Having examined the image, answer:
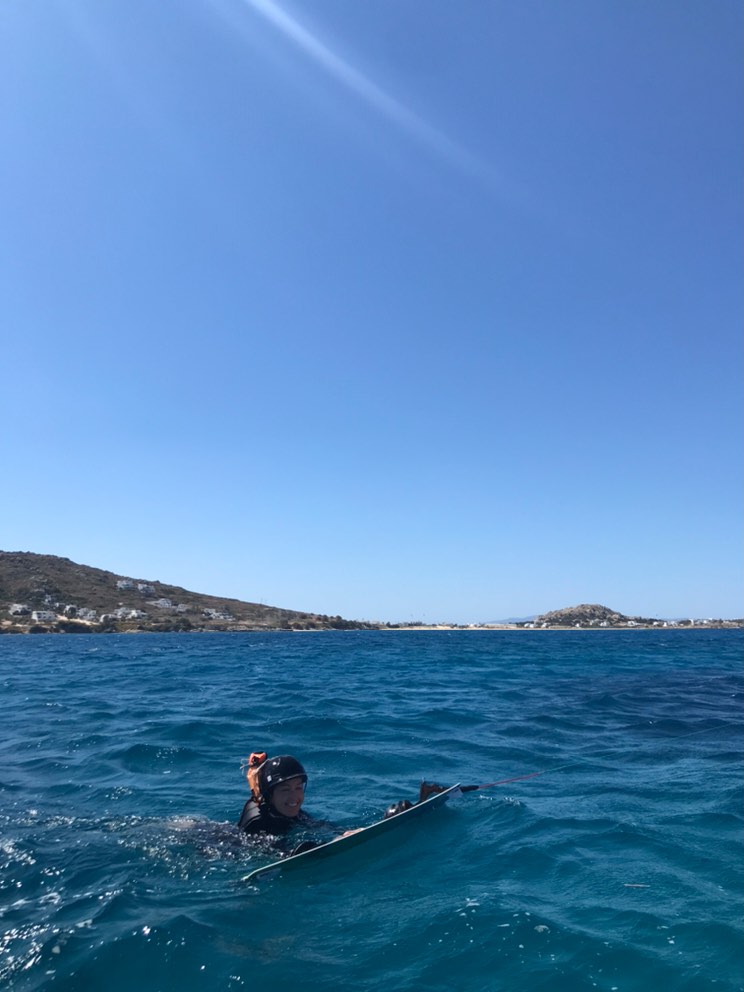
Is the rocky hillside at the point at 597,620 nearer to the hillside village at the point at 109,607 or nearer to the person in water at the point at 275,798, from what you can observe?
the hillside village at the point at 109,607

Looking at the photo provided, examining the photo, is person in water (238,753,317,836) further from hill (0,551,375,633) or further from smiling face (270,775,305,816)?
hill (0,551,375,633)

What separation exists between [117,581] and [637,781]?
512 feet

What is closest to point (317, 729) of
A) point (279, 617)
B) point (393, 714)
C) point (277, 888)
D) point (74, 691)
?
point (393, 714)

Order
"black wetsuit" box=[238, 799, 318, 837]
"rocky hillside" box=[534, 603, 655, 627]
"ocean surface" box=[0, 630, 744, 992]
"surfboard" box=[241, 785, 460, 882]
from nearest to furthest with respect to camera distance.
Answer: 1. "ocean surface" box=[0, 630, 744, 992]
2. "surfboard" box=[241, 785, 460, 882]
3. "black wetsuit" box=[238, 799, 318, 837]
4. "rocky hillside" box=[534, 603, 655, 627]

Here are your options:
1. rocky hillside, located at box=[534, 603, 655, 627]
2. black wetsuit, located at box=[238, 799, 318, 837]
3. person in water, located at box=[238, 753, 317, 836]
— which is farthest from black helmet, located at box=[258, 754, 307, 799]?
rocky hillside, located at box=[534, 603, 655, 627]

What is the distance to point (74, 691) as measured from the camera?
78.0 ft

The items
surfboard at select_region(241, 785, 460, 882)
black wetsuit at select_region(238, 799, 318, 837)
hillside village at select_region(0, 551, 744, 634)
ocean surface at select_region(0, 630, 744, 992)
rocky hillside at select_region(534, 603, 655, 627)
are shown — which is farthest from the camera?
rocky hillside at select_region(534, 603, 655, 627)

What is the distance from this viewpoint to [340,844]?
767 centimetres

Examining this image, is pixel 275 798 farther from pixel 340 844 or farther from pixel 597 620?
pixel 597 620

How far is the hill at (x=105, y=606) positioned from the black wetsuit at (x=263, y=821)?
91.5 meters

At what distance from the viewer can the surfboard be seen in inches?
281

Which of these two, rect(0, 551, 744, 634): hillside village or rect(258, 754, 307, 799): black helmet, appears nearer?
rect(258, 754, 307, 799): black helmet

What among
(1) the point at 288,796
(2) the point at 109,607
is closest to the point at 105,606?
(2) the point at 109,607

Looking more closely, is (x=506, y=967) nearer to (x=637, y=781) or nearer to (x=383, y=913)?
(x=383, y=913)
